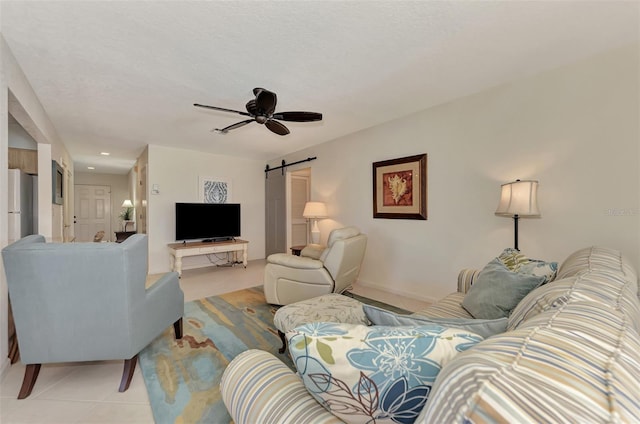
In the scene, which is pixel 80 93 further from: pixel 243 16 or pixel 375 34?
pixel 375 34

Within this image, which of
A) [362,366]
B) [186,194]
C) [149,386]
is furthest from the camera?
[186,194]

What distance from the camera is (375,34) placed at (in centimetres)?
175

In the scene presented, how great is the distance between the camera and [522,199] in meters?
2.16

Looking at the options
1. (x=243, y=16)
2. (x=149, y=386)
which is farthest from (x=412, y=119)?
(x=149, y=386)

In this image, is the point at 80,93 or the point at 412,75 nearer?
the point at 412,75

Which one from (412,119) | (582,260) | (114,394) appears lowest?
(114,394)

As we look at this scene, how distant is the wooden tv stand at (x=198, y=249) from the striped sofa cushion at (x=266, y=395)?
353 cm

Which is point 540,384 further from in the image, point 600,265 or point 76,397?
point 76,397

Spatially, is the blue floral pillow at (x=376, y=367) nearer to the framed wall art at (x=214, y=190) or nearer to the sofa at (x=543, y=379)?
the sofa at (x=543, y=379)

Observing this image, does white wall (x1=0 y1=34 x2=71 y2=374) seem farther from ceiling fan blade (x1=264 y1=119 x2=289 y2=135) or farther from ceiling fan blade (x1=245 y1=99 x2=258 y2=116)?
ceiling fan blade (x1=264 y1=119 x2=289 y2=135)

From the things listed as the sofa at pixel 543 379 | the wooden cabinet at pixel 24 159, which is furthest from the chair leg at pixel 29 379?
the wooden cabinet at pixel 24 159

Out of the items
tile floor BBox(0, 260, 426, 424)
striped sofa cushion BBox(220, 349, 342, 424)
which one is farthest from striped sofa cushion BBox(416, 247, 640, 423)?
tile floor BBox(0, 260, 426, 424)

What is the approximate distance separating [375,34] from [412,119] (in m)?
1.69

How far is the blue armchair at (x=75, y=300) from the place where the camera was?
4.80 ft
